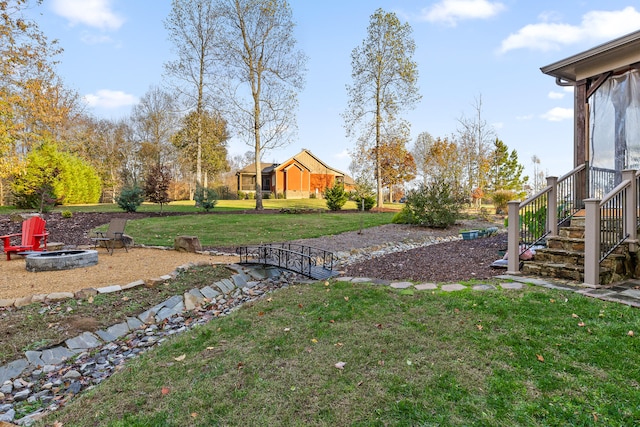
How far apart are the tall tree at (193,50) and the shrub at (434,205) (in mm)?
12812

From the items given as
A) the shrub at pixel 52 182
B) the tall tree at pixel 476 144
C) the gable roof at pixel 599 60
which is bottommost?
the shrub at pixel 52 182

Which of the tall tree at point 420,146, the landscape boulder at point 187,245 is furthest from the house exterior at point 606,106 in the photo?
the tall tree at point 420,146

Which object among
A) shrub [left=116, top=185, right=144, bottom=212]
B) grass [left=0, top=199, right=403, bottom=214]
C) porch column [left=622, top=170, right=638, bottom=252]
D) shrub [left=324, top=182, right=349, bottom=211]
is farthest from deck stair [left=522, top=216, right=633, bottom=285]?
shrub [left=116, top=185, right=144, bottom=212]

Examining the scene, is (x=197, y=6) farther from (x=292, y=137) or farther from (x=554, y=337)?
(x=554, y=337)

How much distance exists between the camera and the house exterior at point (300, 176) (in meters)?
34.4

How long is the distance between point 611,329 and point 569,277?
2.13 metres

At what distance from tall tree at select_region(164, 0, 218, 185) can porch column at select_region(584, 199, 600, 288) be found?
18.9 metres

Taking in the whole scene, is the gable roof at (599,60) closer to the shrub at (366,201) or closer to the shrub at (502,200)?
the shrub at (366,201)

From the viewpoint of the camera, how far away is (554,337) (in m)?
3.26

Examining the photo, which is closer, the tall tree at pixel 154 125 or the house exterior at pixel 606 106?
the house exterior at pixel 606 106

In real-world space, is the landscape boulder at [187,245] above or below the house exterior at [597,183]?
below

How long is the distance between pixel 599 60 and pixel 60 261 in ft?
35.9

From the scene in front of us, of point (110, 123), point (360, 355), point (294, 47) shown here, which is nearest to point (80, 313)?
point (360, 355)

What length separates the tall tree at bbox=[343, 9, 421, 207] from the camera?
2144 cm
